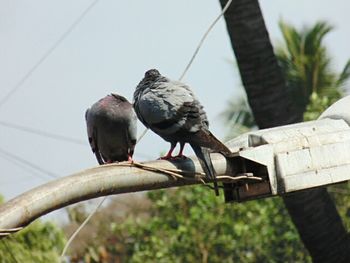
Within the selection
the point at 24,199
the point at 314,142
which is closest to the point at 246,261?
the point at 314,142

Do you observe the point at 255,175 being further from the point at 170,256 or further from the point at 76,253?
the point at 76,253

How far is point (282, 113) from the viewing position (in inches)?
488

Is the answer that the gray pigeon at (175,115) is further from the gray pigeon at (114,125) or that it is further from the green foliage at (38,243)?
the green foliage at (38,243)

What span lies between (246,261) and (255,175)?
12419mm

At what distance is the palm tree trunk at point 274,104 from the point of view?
12.2 m

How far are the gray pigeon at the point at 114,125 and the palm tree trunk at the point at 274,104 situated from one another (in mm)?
3766

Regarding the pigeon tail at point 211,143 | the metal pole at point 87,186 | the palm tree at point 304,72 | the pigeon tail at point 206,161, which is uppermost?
the palm tree at point 304,72

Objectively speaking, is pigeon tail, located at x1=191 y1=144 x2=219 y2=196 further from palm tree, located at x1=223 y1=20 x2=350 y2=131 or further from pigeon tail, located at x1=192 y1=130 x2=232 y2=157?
palm tree, located at x1=223 y1=20 x2=350 y2=131

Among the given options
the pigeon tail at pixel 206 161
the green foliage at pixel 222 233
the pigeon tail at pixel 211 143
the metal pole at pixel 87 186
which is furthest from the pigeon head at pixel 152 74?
the green foliage at pixel 222 233

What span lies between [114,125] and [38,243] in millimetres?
7705

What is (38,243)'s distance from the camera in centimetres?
1602

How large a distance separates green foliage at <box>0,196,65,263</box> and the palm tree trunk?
152 inches

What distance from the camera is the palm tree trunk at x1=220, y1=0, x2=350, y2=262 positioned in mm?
12219

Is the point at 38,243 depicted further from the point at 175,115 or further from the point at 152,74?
the point at 175,115
